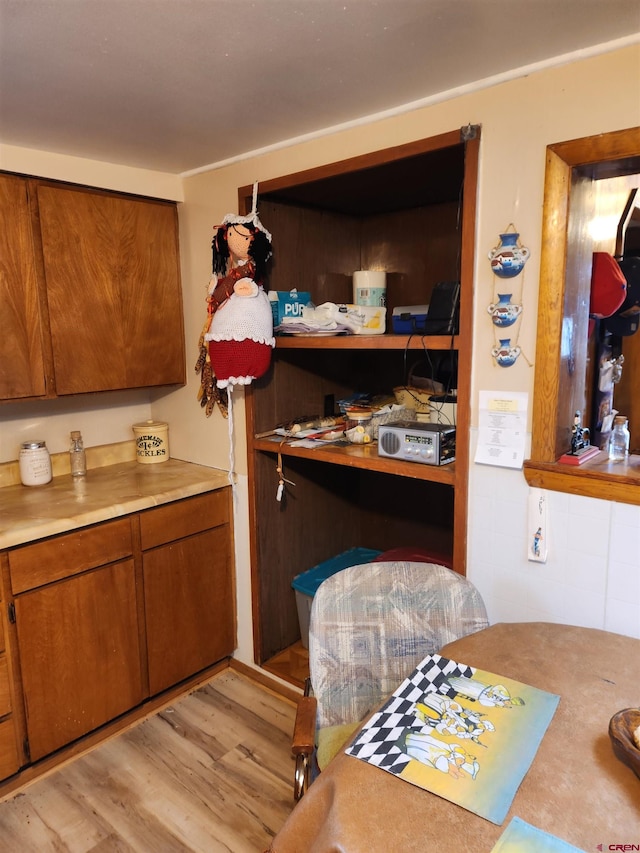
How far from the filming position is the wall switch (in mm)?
1575

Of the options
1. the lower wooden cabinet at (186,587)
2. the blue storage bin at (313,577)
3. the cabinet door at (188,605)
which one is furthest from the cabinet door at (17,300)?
the blue storage bin at (313,577)

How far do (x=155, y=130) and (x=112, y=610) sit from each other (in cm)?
168

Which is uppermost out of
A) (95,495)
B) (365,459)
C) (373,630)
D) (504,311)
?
(504,311)

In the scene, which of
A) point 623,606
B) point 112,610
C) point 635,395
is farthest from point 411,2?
point 112,610

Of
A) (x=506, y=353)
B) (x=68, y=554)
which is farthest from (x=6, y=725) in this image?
(x=506, y=353)

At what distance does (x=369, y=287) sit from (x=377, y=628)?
1.30m

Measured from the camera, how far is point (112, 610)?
209 cm

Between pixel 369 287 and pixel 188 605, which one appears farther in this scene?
pixel 188 605

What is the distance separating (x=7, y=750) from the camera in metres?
1.85

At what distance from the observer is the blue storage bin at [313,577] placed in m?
2.50

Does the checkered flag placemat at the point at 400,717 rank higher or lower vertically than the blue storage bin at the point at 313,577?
higher

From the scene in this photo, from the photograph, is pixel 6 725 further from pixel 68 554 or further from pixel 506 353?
pixel 506 353

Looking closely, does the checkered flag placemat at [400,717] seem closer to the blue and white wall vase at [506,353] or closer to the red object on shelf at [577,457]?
the red object on shelf at [577,457]

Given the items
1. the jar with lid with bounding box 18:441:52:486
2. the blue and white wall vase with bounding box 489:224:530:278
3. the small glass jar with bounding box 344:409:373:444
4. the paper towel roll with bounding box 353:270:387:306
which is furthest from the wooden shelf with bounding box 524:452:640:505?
the jar with lid with bounding box 18:441:52:486
